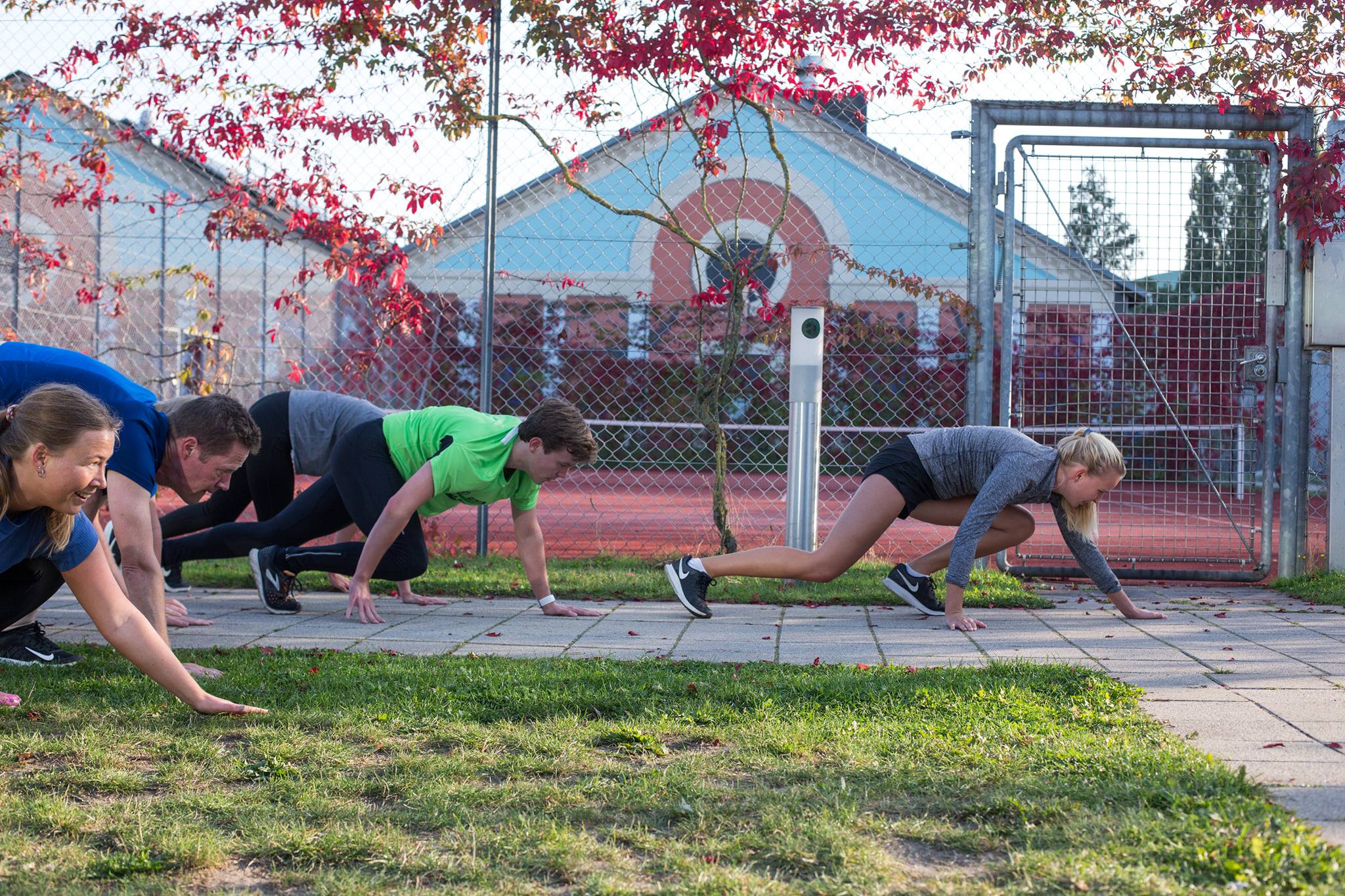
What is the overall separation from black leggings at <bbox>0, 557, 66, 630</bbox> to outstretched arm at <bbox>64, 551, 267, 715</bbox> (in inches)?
25.2

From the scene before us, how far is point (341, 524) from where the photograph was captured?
19.3 ft

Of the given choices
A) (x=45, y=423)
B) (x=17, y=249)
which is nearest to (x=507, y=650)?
(x=45, y=423)

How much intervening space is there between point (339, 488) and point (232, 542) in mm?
683

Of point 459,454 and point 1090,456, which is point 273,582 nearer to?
point 459,454

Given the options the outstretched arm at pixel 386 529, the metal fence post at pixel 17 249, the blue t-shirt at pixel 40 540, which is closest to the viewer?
the blue t-shirt at pixel 40 540

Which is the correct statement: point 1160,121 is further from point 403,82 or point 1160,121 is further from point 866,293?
Answer: point 403,82

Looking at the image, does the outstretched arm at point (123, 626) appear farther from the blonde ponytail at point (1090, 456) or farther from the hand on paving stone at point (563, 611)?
the blonde ponytail at point (1090, 456)

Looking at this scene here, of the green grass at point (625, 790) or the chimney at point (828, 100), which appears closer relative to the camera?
the green grass at point (625, 790)

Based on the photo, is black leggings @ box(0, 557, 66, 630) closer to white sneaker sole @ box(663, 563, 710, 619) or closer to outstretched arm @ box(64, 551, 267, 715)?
outstretched arm @ box(64, 551, 267, 715)

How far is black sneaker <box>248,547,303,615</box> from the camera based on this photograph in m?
5.51

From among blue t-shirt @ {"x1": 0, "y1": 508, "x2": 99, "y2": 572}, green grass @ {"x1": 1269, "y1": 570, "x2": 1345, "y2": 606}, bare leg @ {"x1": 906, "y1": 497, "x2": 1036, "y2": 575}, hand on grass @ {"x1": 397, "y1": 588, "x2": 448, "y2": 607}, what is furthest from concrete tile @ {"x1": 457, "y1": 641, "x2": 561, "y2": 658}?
green grass @ {"x1": 1269, "y1": 570, "x2": 1345, "y2": 606}

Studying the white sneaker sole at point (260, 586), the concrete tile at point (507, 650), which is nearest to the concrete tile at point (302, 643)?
the concrete tile at point (507, 650)

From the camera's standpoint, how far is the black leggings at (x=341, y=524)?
5461 mm

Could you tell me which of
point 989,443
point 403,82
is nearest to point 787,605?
point 989,443
